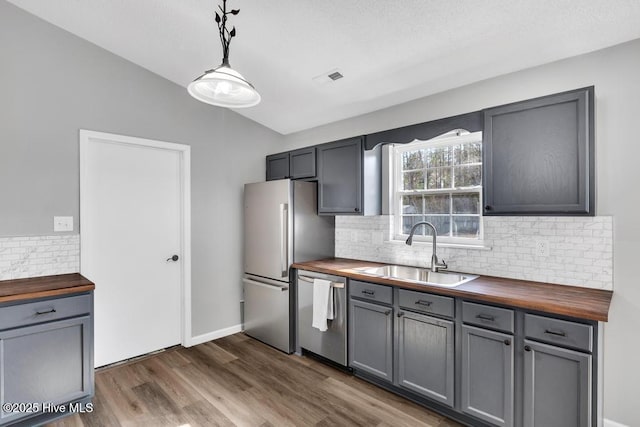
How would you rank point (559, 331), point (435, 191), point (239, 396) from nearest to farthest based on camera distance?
point (559, 331)
point (239, 396)
point (435, 191)

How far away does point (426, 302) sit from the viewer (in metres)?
2.32

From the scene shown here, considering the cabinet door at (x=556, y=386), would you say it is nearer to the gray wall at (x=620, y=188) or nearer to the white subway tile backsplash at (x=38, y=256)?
the gray wall at (x=620, y=188)

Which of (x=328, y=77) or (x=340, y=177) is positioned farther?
(x=340, y=177)

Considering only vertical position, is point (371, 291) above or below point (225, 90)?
below

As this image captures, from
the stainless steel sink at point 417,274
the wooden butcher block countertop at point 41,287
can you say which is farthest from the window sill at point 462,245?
Result: the wooden butcher block countertop at point 41,287

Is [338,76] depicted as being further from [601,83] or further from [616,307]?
[616,307]

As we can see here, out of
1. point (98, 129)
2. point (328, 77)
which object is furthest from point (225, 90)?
point (98, 129)

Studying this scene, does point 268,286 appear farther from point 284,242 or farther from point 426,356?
point 426,356

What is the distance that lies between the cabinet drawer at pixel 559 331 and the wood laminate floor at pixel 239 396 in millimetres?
892

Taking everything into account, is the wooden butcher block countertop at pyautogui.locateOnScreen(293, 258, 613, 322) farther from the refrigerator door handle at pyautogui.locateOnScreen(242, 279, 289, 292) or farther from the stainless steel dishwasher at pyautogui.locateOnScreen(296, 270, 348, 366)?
the refrigerator door handle at pyautogui.locateOnScreen(242, 279, 289, 292)

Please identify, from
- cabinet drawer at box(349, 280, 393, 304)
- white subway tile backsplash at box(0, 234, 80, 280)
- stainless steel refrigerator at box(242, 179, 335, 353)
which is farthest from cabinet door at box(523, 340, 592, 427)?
white subway tile backsplash at box(0, 234, 80, 280)

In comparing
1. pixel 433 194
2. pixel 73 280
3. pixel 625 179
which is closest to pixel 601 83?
pixel 625 179

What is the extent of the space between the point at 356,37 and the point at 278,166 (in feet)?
6.37

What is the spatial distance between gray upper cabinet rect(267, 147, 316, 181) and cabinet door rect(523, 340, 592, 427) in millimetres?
2476
